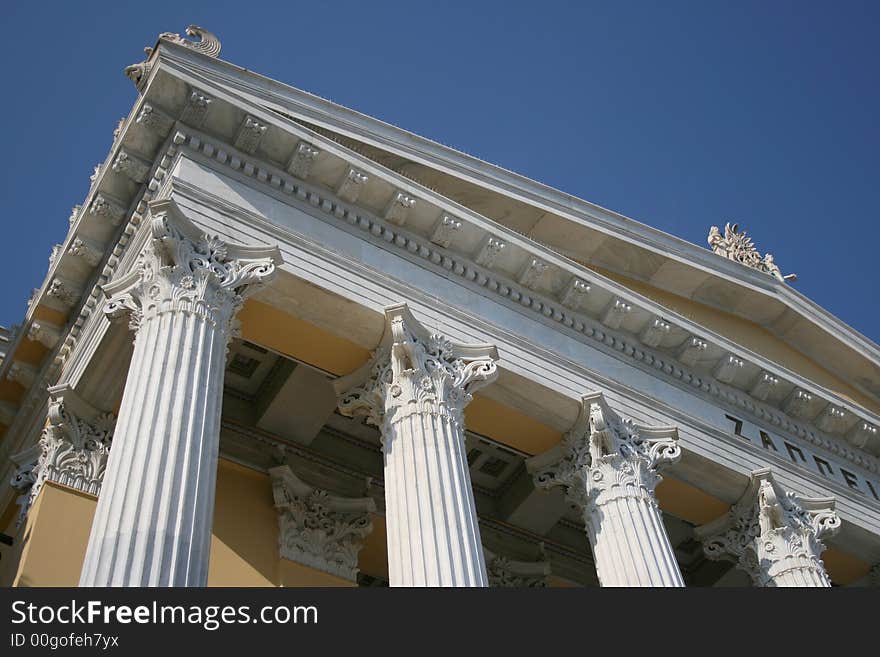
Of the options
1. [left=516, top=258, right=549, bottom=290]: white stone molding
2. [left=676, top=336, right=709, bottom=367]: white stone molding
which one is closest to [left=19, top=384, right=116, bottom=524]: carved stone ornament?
[left=516, top=258, right=549, bottom=290]: white stone molding

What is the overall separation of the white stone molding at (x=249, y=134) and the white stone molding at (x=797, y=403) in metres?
11.1

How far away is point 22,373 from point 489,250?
7805 millimetres

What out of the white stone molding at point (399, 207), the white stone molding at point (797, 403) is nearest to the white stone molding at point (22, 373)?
the white stone molding at point (399, 207)

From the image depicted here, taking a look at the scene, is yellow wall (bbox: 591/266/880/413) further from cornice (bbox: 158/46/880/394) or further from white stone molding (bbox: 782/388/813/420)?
white stone molding (bbox: 782/388/813/420)

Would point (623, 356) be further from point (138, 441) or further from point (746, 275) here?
point (138, 441)

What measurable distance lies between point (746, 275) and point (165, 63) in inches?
504

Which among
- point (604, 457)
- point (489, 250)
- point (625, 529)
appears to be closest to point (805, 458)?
point (604, 457)

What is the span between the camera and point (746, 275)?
22.7 m

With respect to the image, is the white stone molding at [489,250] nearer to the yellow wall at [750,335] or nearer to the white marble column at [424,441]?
the white marble column at [424,441]

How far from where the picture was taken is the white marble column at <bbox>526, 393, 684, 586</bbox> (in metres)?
15.3

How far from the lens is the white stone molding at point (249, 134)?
619 inches

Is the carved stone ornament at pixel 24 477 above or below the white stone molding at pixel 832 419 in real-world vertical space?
below

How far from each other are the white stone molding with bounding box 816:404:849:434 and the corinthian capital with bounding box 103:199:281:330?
11.8 m

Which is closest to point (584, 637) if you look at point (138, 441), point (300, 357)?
point (138, 441)
